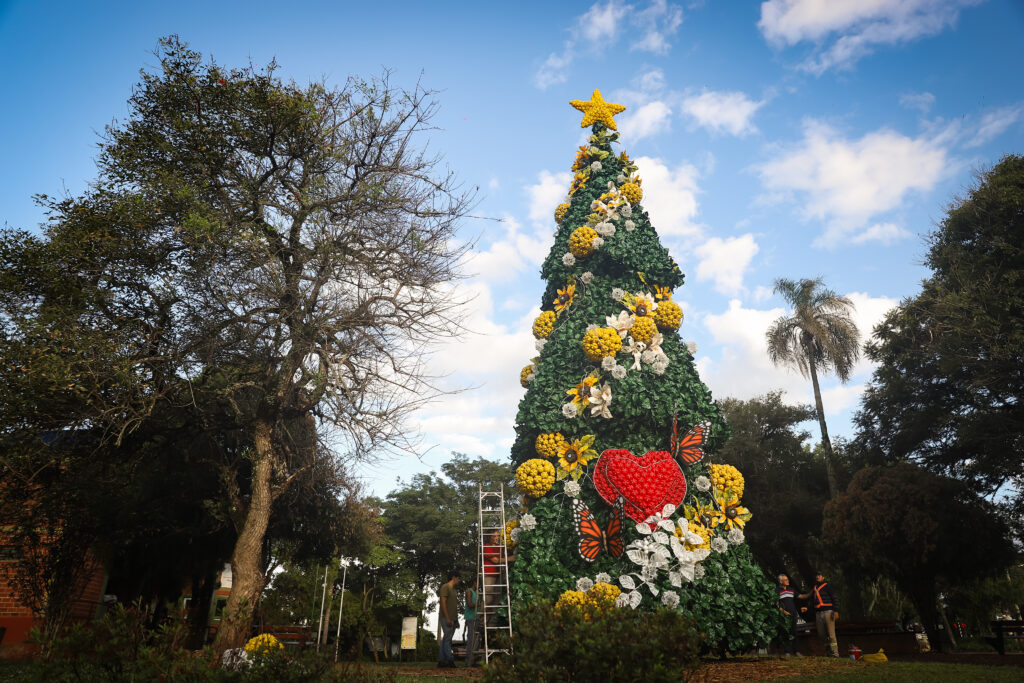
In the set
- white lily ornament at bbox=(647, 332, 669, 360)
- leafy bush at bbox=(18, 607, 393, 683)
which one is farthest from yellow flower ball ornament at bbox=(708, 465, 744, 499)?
leafy bush at bbox=(18, 607, 393, 683)

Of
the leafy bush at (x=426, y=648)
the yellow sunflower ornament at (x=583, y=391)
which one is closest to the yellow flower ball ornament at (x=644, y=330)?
the yellow sunflower ornament at (x=583, y=391)

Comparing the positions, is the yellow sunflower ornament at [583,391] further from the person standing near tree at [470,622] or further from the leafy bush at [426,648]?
the leafy bush at [426,648]

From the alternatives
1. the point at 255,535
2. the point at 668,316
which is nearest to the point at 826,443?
the point at 668,316

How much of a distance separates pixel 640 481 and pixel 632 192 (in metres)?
6.42

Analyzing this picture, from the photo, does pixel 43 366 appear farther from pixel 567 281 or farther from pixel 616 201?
pixel 616 201

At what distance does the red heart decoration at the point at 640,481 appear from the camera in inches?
402

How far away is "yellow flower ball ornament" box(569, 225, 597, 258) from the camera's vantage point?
12688 mm

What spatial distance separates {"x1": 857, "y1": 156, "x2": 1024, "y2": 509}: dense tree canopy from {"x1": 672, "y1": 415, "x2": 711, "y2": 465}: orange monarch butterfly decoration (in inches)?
403

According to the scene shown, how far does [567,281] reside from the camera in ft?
42.6

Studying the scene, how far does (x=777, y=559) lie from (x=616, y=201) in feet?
59.8

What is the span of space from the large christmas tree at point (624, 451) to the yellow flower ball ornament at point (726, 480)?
27 millimetres

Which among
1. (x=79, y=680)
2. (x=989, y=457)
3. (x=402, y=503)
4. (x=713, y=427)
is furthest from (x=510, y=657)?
(x=402, y=503)

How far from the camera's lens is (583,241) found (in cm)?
1270

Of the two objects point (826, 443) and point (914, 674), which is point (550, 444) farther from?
point (826, 443)
